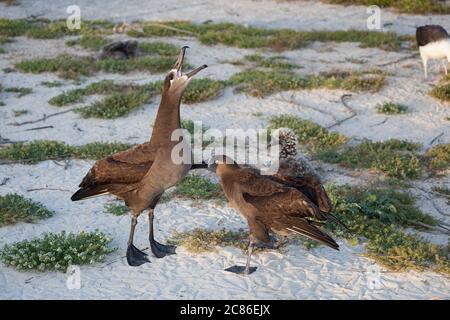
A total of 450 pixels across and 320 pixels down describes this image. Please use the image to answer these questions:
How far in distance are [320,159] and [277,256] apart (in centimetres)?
277

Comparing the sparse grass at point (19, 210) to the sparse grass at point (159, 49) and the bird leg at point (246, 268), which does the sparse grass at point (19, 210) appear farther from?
the sparse grass at point (159, 49)

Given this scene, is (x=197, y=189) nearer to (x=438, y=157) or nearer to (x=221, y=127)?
(x=221, y=127)

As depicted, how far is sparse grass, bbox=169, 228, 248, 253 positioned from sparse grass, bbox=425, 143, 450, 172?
3288 mm

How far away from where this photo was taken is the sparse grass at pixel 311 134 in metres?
9.55

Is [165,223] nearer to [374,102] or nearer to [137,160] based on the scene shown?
→ [137,160]

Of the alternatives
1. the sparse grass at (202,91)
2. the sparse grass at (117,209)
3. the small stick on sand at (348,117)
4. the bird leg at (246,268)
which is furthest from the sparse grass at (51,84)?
the bird leg at (246,268)

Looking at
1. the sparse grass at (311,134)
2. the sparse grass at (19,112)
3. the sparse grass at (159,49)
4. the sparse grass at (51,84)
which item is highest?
the sparse grass at (159,49)

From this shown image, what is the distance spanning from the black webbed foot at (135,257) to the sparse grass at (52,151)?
2.87 meters

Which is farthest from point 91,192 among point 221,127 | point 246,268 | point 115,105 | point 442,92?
point 442,92

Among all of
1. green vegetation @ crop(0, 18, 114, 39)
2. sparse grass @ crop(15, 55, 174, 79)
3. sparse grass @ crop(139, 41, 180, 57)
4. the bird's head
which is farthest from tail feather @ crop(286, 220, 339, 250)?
green vegetation @ crop(0, 18, 114, 39)

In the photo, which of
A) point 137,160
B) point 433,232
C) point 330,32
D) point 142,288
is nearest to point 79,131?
point 137,160

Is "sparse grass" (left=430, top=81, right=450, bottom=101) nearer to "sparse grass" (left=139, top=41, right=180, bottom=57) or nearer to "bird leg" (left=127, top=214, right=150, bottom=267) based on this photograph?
"sparse grass" (left=139, top=41, right=180, bottom=57)

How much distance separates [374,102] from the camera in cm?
1124

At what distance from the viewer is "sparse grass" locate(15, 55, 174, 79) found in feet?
41.7
